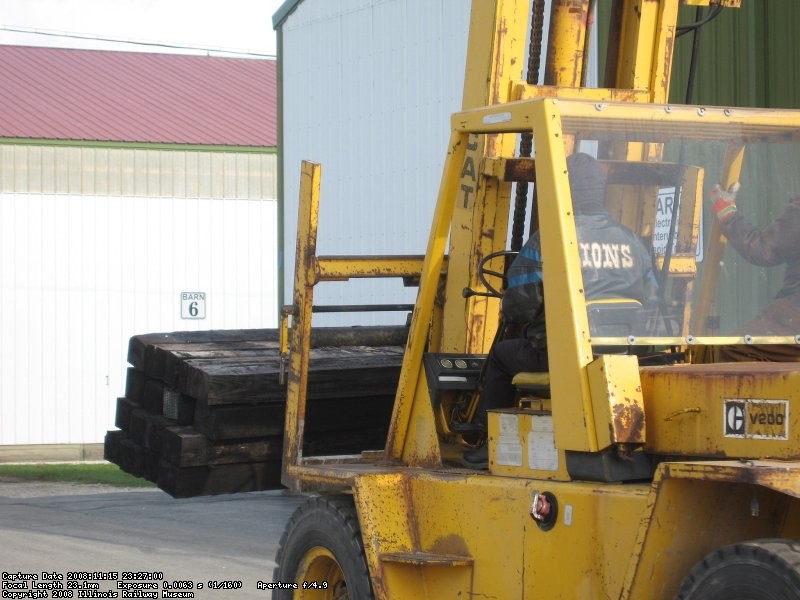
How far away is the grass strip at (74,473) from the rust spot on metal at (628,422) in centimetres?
→ 1457

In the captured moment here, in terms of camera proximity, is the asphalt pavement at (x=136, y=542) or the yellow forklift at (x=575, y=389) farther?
the asphalt pavement at (x=136, y=542)

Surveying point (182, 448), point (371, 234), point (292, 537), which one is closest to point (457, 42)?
point (371, 234)

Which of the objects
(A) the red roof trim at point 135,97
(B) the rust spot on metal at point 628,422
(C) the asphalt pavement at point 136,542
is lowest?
(C) the asphalt pavement at point 136,542

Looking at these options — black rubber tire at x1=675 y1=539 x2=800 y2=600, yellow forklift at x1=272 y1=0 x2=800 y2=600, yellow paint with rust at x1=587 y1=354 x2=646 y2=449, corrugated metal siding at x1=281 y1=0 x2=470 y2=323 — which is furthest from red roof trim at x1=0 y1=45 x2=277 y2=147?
black rubber tire at x1=675 y1=539 x2=800 y2=600

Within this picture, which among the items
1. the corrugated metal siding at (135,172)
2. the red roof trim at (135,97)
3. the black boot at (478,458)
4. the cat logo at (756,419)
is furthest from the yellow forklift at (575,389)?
the red roof trim at (135,97)

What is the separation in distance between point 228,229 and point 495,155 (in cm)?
2063

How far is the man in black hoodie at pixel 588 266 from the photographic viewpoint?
493 centimetres

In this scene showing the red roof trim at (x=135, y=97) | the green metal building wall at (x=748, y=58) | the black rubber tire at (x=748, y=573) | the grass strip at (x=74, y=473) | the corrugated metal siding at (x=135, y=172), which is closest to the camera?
the black rubber tire at (x=748, y=573)

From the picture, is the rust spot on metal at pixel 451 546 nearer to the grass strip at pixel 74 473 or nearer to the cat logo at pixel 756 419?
the cat logo at pixel 756 419

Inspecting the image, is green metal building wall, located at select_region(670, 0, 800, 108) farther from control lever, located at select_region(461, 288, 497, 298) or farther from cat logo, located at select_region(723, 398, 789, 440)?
cat logo, located at select_region(723, 398, 789, 440)

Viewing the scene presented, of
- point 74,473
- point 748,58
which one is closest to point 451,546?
point 748,58

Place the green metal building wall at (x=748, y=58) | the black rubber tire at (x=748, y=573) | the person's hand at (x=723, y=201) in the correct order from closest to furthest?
the black rubber tire at (x=748, y=573), the person's hand at (x=723, y=201), the green metal building wall at (x=748, y=58)

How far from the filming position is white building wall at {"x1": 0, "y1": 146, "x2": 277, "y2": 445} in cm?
2467

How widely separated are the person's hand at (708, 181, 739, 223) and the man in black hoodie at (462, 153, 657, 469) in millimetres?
369
